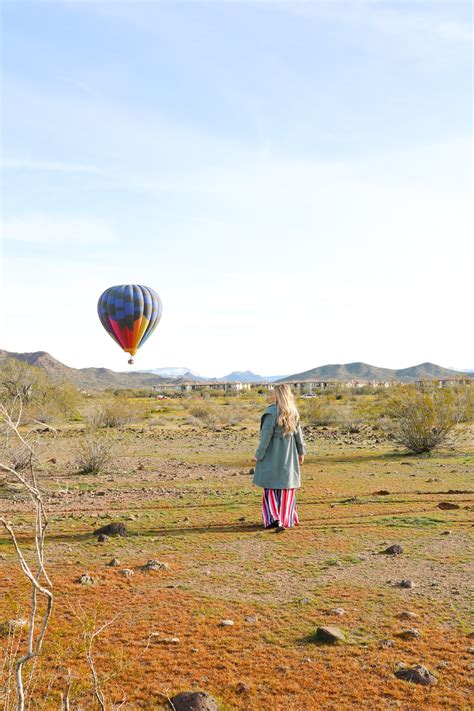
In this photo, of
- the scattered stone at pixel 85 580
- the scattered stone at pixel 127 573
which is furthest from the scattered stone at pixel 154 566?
the scattered stone at pixel 85 580

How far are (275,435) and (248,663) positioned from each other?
158 inches

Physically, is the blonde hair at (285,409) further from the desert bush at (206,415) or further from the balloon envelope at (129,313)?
the desert bush at (206,415)

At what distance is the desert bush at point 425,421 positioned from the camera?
1733 centimetres

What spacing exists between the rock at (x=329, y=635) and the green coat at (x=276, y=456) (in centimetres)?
327

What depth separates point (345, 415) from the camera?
30.7 m

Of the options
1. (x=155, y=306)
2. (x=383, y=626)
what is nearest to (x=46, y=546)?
(x=383, y=626)

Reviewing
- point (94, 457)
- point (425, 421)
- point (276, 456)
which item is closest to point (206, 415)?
point (425, 421)

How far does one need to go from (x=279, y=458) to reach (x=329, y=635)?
140 inches

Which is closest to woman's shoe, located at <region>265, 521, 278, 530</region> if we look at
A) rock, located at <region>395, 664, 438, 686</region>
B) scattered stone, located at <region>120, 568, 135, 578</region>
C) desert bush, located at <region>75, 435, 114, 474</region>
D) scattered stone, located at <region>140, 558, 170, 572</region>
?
scattered stone, located at <region>140, 558, 170, 572</region>

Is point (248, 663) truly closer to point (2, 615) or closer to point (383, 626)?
point (383, 626)

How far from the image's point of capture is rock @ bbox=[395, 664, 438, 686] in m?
3.91

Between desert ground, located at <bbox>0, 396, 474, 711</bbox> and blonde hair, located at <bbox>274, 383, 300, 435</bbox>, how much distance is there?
140 centimetres

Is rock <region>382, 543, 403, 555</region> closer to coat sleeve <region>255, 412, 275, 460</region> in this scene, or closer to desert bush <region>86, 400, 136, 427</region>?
coat sleeve <region>255, 412, 275, 460</region>

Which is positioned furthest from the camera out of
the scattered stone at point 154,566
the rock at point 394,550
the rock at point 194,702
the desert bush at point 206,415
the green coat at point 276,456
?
the desert bush at point 206,415
